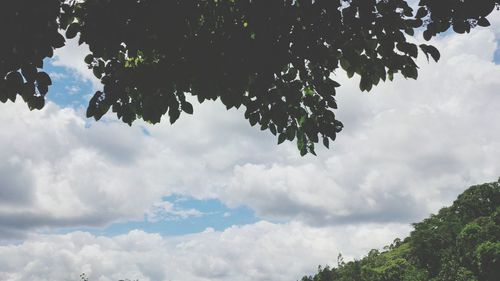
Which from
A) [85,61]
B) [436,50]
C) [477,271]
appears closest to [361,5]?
[436,50]

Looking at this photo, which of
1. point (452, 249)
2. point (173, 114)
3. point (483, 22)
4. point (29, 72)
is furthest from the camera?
point (452, 249)

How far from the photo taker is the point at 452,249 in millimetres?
57469

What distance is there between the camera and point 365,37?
17.3ft

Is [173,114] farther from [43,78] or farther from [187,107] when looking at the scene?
[43,78]

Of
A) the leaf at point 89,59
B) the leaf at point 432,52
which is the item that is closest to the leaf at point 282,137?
the leaf at point 432,52

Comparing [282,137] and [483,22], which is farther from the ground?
[483,22]

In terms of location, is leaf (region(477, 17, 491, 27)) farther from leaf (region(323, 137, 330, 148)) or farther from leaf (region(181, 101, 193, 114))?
leaf (region(181, 101, 193, 114))

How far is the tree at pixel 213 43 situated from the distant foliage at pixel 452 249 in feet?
158

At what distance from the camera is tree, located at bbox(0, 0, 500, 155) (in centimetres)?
453

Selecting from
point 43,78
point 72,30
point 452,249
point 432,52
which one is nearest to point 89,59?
point 72,30

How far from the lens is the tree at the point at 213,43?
4.53m

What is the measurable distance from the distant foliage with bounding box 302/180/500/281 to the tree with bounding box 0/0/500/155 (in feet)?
158

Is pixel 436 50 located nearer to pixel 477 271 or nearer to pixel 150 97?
pixel 150 97

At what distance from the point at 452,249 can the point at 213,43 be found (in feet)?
196
